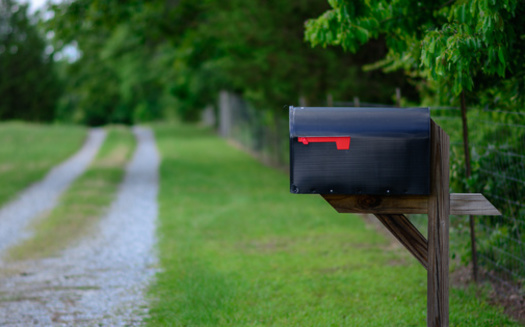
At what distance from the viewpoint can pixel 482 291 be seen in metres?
6.08

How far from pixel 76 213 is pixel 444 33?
8.91 metres

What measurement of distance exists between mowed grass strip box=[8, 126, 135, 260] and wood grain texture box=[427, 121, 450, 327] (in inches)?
229

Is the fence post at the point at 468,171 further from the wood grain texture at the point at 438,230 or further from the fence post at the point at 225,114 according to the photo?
the fence post at the point at 225,114

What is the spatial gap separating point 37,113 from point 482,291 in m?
61.1

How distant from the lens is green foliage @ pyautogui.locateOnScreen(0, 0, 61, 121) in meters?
60.6

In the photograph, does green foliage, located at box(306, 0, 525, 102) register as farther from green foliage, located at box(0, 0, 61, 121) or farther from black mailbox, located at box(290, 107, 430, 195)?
green foliage, located at box(0, 0, 61, 121)

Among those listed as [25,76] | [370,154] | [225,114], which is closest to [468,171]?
[370,154]

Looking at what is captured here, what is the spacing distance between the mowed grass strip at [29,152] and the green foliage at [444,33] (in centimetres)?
1039

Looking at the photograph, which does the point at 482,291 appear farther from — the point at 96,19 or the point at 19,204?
the point at 96,19

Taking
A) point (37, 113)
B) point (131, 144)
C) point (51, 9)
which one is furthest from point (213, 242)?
point (37, 113)

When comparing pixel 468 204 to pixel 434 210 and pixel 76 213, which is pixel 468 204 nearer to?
pixel 434 210

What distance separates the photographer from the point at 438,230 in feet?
12.8

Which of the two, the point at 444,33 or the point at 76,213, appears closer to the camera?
the point at 444,33

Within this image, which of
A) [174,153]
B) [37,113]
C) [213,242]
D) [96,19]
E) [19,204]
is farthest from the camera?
[37,113]
